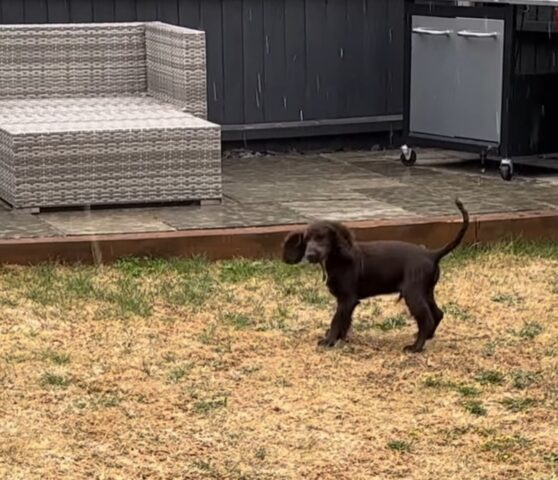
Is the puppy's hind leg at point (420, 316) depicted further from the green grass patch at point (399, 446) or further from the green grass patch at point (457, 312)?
the green grass patch at point (399, 446)

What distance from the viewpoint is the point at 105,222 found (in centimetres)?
751

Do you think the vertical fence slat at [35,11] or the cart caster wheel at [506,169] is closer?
the cart caster wheel at [506,169]

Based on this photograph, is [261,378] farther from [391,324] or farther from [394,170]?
[394,170]

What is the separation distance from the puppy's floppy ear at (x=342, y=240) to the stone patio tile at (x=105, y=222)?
1.85 m

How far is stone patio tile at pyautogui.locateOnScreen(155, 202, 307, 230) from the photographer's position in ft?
24.6

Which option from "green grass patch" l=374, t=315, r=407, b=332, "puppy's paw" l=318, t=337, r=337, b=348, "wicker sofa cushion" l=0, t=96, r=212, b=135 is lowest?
"green grass patch" l=374, t=315, r=407, b=332

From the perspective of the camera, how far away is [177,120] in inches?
313

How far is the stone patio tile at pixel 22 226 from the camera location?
7160 millimetres

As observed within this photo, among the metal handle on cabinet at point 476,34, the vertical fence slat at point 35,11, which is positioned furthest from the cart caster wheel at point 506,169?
the vertical fence slat at point 35,11

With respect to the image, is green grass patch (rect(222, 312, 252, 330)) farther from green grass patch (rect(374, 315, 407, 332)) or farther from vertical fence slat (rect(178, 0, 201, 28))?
vertical fence slat (rect(178, 0, 201, 28))

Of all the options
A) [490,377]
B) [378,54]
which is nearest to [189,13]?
[378,54]

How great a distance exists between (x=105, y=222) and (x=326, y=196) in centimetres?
140

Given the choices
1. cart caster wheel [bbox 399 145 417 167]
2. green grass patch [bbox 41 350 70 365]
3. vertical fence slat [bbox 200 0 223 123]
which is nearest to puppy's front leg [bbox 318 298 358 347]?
green grass patch [bbox 41 350 70 365]

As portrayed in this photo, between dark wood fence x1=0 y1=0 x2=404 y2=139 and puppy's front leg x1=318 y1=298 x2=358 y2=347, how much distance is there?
162 inches
